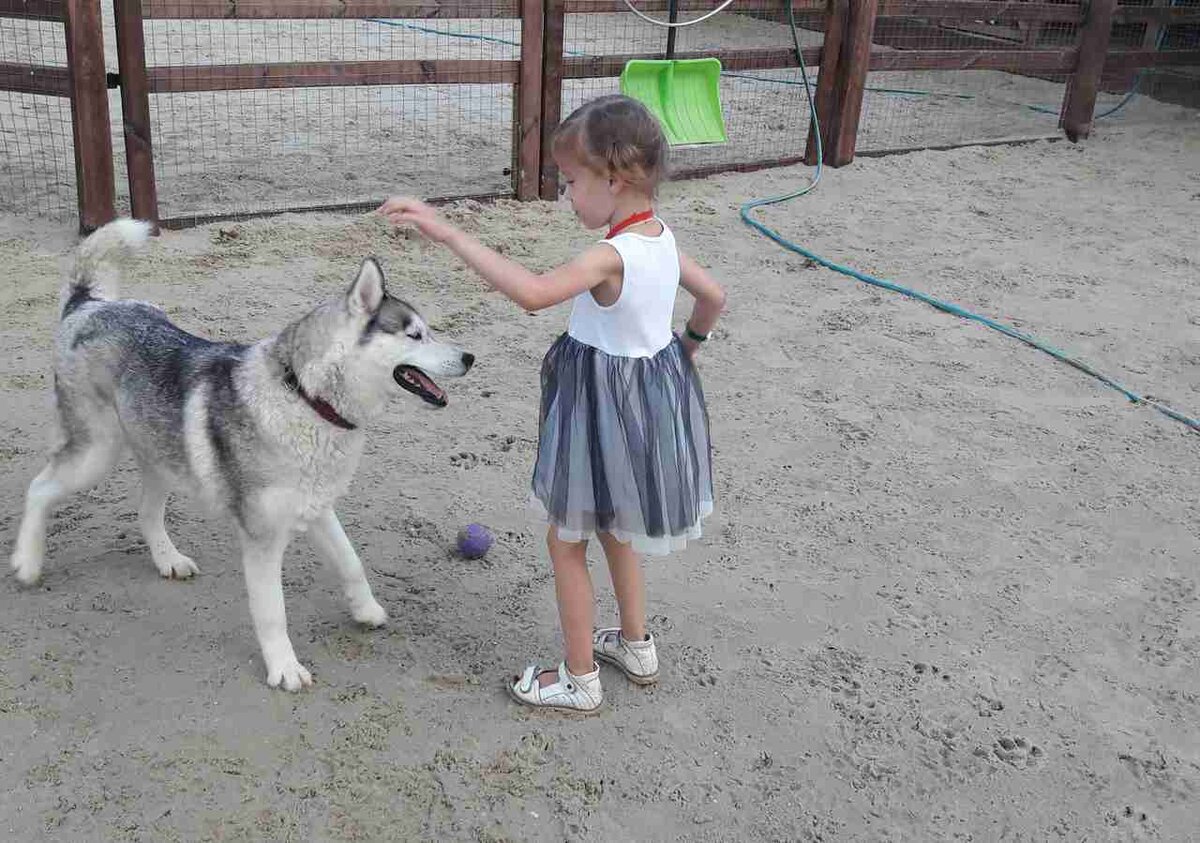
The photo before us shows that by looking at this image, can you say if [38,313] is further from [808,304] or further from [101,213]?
[808,304]

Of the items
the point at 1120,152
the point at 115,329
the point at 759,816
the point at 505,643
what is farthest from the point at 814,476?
the point at 1120,152

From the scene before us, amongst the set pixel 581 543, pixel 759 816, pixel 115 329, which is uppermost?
pixel 115 329

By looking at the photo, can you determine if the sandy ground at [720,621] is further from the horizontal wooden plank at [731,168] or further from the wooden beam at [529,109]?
the horizontal wooden plank at [731,168]

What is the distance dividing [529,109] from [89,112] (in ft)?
8.52

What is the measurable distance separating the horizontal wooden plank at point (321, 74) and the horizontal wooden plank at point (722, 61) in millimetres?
633

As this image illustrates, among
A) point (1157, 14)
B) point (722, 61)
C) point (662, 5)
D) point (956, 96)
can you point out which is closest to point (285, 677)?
point (722, 61)

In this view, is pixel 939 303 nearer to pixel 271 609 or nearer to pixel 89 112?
pixel 271 609

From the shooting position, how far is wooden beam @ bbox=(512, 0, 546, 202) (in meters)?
6.80

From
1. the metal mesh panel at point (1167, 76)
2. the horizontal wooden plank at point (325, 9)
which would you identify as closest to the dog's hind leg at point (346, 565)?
the horizontal wooden plank at point (325, 9)

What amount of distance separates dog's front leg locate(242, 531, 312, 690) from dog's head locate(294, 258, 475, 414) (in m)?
0.42

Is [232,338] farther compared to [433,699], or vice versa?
[232,338]

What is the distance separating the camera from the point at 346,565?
117 inches

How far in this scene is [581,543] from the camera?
2717 millimetres

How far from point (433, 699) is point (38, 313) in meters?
3.24
